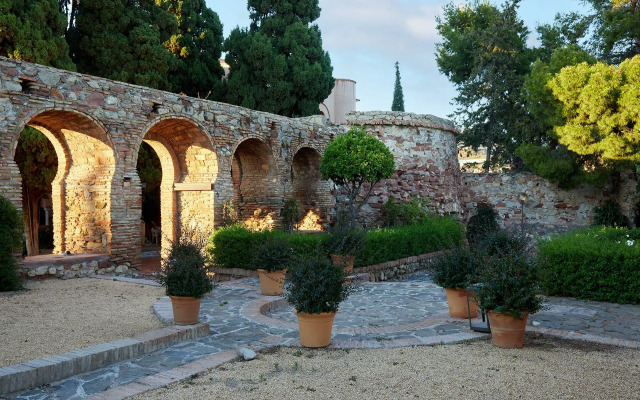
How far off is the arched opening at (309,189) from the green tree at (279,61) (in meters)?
4.39

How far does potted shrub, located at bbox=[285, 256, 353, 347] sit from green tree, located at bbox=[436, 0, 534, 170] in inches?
651

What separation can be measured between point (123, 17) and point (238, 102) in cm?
508

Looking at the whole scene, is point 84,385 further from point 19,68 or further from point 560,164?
point 560,164

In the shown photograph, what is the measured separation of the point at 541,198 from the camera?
60.2ft

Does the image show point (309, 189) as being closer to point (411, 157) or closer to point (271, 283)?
point (411, 157)

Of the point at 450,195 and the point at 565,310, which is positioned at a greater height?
the point at 450,195

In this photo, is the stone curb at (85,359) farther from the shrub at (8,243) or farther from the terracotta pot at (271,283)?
the shrub at (8,243)

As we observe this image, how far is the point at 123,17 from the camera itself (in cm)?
1678

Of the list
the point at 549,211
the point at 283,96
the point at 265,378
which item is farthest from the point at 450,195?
the point at 265,378

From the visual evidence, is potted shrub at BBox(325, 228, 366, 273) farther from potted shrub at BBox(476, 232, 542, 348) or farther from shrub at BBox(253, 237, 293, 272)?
potted shrub at BBox(476, 232, 542, 348)

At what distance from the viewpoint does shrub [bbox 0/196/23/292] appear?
26.0 feet

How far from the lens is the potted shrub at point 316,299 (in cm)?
525

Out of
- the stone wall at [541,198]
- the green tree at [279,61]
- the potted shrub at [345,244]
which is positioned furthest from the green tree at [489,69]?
the potted shrub at [345,244]

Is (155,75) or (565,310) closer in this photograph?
(565,310)
